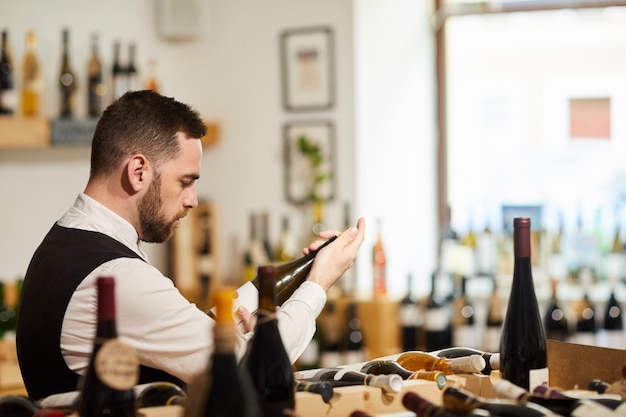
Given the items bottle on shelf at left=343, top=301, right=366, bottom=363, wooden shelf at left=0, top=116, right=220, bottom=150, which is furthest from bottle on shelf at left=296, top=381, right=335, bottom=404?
bottle on shelf at left=343, top=301, right=366, bottom=363

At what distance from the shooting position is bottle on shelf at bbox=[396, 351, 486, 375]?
1435mm

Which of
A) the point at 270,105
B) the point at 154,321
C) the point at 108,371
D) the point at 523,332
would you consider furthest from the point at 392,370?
the point at 270,105

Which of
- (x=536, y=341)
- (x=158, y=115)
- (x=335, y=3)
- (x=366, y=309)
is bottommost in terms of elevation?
(x=366, y=309)

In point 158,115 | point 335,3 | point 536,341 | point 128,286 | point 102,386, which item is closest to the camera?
point 102,386

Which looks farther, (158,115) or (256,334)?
(158,115)

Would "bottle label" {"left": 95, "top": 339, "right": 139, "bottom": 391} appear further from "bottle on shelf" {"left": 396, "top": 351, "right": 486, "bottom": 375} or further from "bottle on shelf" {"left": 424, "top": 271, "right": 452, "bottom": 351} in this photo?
"bottle on shelf" {"left": 424, "top": 271, "right": 452, "bottom": 351}

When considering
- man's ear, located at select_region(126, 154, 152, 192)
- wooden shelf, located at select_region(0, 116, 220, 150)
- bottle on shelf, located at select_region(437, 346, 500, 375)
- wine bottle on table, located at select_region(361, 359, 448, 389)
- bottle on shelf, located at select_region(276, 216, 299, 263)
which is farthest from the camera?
bottle on shelf, located at select_region(276, 216, 299, 263)

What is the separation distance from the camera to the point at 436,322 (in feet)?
12.1

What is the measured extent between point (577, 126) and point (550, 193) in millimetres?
303

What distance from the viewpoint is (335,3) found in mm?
3902

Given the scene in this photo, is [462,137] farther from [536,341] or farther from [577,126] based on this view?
[536,341]

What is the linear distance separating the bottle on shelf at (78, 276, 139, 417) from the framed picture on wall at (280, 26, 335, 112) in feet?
9.53

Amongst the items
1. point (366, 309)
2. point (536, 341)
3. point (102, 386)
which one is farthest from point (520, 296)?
point (366, 309)

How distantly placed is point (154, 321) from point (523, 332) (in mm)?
657
